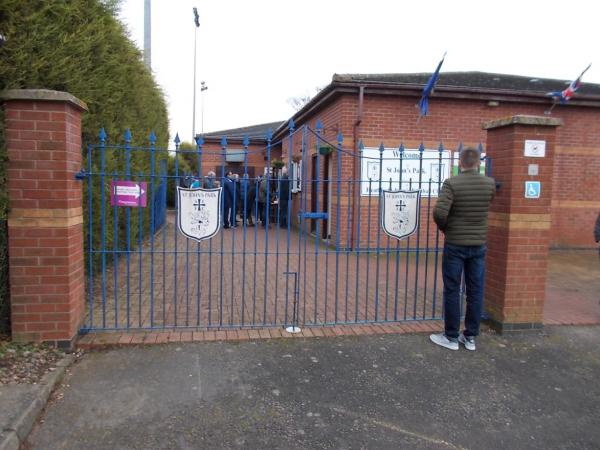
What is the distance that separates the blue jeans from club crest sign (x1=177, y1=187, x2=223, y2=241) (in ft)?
7.18

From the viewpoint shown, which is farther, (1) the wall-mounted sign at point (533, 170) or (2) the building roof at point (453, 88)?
(2) the building roof at point (453, 88)

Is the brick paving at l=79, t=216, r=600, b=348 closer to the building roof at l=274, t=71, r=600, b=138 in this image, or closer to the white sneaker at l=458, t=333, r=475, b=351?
the white sneaker at l=458, t=333, r=475, b=351

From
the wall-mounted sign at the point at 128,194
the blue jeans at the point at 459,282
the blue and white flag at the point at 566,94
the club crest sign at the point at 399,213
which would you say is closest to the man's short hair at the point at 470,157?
the club crest sign at the point at 399,213

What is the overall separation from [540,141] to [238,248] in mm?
6591

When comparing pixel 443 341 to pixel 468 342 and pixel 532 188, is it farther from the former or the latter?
pixel 532 188

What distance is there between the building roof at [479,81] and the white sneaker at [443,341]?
19.0 feet

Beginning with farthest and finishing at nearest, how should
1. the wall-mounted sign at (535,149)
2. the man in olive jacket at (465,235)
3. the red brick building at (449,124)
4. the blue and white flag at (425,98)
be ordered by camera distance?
the red brick building at (449,124) → the blue and white flag at (425,98) → the wall-mounted sign at (535,149) → the man in olive jacket at (465,235)

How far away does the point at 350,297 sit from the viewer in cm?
589

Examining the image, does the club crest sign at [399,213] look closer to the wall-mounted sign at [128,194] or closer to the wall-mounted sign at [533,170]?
the wall-mounted sign at [533,170]

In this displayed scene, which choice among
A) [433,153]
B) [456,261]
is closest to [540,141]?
[456,261]

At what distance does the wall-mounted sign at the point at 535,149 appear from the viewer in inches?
179

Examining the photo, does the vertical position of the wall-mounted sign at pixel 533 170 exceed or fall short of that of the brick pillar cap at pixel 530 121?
it falls short

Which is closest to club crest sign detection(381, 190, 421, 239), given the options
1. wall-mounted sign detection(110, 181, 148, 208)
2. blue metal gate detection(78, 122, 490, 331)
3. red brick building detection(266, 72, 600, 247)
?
blue metal gate detection(78, 122, 490, 331)

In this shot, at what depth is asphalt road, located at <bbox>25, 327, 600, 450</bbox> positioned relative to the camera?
2.86 meters
